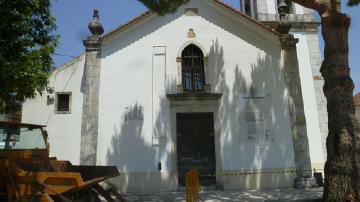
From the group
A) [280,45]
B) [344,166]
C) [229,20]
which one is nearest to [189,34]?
[229,20]

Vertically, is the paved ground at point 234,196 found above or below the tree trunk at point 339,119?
below

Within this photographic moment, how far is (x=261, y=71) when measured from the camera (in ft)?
49.1

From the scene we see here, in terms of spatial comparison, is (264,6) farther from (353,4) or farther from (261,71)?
(353,4)

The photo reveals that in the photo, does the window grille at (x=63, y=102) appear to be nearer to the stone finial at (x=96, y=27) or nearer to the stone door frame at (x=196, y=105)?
the stone finial at (x=96, y=27)

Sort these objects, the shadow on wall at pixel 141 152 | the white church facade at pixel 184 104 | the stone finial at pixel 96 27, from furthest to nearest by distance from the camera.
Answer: the stone finial at pixel 96 27 → the white church facade at pixel 184 104 → the shadow on wall at pixel 141 152

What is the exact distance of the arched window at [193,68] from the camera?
49.4 ft

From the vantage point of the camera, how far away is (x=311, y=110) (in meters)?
18.7

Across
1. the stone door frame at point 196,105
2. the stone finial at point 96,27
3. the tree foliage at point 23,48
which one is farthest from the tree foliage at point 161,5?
the stone finial at point 96,27

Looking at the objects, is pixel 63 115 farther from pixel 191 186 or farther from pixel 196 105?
pixel 191 186

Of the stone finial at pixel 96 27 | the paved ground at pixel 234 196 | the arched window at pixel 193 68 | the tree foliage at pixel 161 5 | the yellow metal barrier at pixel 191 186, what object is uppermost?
the stone finial at pixel 96 27

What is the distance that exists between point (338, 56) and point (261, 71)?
224 inches

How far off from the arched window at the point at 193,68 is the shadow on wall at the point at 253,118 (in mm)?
484

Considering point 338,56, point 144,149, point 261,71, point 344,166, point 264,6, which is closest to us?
point 344,166

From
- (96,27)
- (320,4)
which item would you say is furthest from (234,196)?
(96,27)
